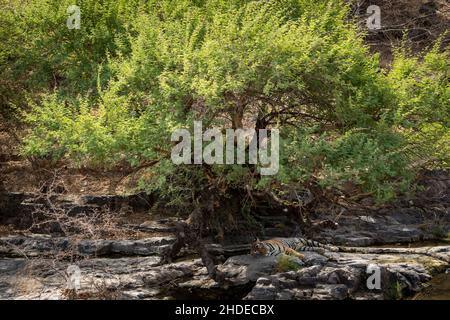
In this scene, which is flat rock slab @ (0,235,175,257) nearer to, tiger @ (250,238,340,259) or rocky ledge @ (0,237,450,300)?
rocky ledge @ (0,237,450,300)

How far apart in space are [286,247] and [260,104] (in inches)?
133

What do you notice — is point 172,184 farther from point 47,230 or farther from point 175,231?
point 47,230

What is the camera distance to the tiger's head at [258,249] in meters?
13.9

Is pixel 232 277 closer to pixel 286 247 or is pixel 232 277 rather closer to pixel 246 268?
pixel 246 268

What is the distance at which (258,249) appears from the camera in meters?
14.0

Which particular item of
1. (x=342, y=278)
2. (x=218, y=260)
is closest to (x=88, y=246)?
(x=218, y=260)

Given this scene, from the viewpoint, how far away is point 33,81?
15984 millimetres

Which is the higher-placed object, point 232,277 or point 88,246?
point 88,246

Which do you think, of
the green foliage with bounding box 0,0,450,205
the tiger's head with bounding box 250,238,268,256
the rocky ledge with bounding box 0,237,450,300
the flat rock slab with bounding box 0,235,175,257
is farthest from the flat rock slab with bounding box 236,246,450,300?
the flat rock slab with bounding box 0,235,175,257

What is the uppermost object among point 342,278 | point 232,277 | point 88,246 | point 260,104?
point 260,104

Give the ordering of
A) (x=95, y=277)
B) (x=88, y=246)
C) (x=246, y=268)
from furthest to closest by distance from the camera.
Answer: (x=88, y=246) → (x=246, y=268) → (x=95, y=277)

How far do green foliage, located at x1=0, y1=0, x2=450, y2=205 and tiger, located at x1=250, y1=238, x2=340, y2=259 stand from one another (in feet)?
5.26

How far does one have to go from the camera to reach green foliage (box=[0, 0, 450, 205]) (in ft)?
38.0
